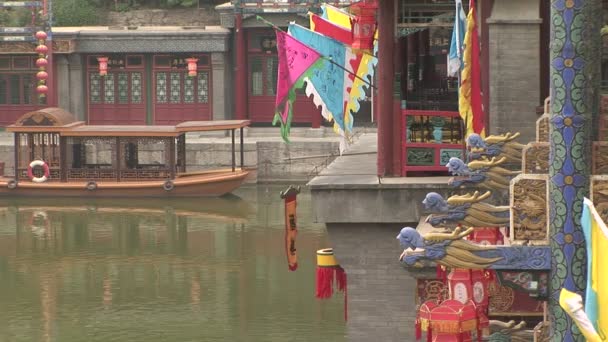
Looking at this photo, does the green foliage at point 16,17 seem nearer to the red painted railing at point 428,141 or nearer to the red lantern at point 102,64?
the red lantern at point 102,64

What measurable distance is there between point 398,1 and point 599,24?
732 centimetres

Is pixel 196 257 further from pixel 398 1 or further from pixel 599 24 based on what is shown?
pixel 599 24

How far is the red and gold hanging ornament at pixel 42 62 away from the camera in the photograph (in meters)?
42.5

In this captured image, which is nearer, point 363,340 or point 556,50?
point 556,50

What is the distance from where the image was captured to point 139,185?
125 feet

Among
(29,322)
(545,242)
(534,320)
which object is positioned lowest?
(29,322)

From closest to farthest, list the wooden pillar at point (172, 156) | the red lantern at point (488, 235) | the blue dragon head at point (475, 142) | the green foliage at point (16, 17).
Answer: the red lantern at point (488, 235)
the blue dragon head at point (475, 142)
the wooden pillar at point (172, 156)
the green foliage at point (16, 17)

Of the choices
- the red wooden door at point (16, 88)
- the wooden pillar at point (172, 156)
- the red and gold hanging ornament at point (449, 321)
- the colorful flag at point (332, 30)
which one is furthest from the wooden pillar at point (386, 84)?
the red wooden door at point (16, 88)

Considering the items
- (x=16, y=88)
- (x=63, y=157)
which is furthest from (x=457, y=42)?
(x=16, y=88)

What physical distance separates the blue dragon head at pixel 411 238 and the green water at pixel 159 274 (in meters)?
10.5

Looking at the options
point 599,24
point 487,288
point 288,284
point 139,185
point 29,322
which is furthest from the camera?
point 139,185

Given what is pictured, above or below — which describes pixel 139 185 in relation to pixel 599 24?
below

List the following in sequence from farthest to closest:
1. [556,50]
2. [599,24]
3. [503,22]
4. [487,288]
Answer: [503,22] < [487,288] < [599,24] < [556,50]

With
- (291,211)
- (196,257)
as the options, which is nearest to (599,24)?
(291,211)
